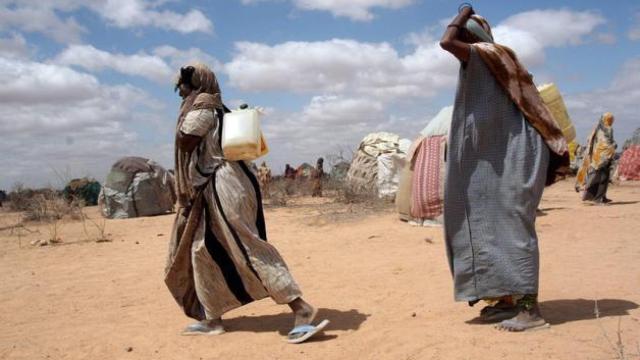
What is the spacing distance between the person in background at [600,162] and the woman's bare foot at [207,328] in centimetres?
1005

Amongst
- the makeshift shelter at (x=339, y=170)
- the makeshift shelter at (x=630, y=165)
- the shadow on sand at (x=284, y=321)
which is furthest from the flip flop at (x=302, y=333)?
the makeshift shelter at (x=630, y=165)

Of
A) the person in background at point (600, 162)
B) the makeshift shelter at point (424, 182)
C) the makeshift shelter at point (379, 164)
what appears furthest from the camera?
the makeshift shelter at point (379, 164)

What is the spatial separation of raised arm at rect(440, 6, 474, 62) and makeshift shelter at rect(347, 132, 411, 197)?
9.64m

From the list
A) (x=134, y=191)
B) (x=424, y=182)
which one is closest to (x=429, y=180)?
(x=424, y=182)

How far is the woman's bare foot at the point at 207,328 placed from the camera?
4293mm

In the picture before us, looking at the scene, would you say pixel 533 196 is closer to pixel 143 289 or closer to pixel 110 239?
pixel 143 289

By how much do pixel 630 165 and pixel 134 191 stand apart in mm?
17145

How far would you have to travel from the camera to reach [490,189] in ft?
12.0

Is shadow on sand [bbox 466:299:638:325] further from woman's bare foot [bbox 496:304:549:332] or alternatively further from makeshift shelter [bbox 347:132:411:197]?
makeshift shelter [bbox 347:132:411:197]

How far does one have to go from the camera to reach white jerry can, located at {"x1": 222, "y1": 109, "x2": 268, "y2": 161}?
3.90 meters

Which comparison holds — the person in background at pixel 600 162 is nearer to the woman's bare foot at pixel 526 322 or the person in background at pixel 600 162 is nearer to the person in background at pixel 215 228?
the woman's bare foot at pixel 526 322

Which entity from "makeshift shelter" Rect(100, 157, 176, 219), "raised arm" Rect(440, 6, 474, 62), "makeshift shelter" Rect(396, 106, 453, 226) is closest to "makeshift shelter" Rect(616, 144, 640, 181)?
"makeshift shelter" Rect(396, 106, 453, 226)

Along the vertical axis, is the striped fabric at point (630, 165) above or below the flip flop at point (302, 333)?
above

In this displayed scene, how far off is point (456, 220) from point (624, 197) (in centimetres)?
1212
